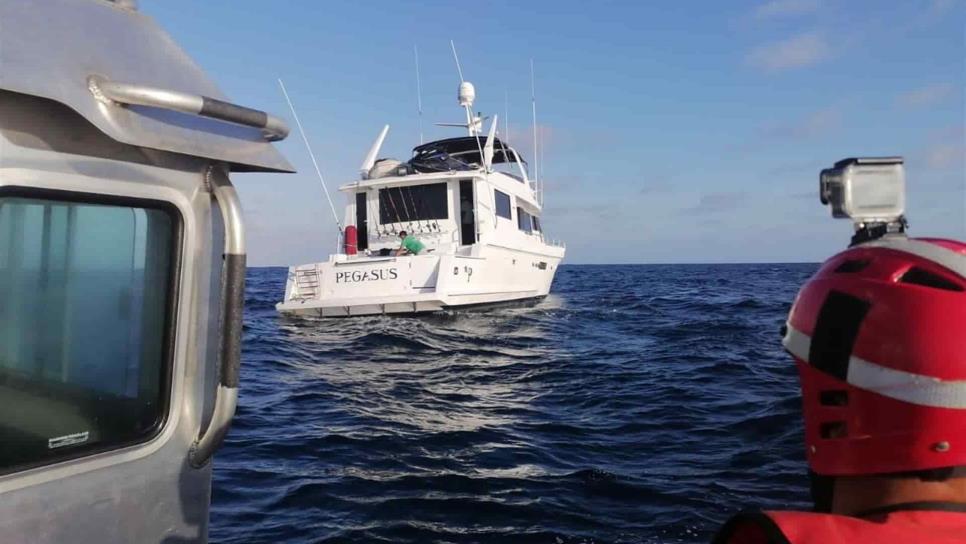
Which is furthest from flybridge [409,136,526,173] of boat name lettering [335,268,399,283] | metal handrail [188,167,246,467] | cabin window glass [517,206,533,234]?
metal handrail [188,167,246,467]

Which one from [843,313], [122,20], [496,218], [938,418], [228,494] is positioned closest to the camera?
[938,418]

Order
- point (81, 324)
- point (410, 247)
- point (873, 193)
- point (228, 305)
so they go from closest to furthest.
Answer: point (873, 193) < point (81, 324) < point (228, 305) < point (410, 247)

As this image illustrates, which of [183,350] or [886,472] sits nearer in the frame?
[886,472]

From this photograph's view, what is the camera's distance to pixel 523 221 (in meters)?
20.3

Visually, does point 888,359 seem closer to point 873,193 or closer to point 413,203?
point 873,193

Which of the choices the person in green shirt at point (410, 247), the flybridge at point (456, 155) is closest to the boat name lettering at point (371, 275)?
the person in green shirt at point (410, 247)

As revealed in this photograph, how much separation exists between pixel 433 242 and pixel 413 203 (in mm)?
1251

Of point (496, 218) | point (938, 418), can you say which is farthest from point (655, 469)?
point (496, 218)

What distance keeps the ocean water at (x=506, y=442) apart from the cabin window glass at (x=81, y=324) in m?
2.22

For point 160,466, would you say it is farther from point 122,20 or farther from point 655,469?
point 655,469

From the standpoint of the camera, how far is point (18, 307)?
155cm

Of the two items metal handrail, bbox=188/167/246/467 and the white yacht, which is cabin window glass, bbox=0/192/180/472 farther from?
the white yacht

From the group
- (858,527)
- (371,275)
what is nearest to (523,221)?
(371,275)

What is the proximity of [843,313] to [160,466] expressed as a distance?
175cm
